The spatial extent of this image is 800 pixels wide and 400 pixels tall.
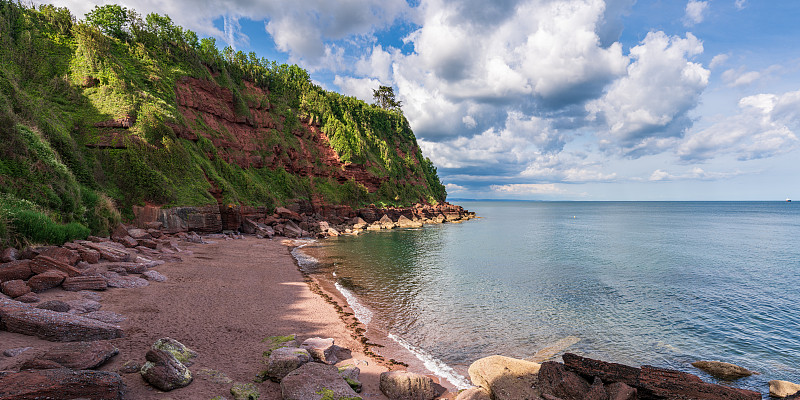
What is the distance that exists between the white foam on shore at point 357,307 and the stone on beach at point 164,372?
24.1 ft

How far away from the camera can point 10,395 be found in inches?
165

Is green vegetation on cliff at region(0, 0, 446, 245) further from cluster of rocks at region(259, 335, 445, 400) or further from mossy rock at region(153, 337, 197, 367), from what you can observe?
cluster of rocks at region(259, 335, 445, 400)

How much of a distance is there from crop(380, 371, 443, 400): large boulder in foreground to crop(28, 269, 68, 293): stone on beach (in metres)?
10.1

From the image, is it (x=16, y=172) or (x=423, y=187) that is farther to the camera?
(x=423, y=187)

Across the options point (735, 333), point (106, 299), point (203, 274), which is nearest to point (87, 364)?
point (106, 299)

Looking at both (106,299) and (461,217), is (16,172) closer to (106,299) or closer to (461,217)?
(106,299)

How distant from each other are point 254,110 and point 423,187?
4715 cm

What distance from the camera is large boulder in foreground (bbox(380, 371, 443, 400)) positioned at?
7.22m

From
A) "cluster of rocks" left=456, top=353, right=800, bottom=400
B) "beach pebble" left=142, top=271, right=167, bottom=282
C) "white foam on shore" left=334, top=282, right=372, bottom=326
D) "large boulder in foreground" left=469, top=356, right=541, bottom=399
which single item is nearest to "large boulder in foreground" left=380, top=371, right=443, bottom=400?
"cluster of rocks" left=456, top=353, right=800, bottom=400

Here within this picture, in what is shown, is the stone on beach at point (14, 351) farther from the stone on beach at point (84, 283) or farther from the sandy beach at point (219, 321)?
the stone on beach at point (84, 283)

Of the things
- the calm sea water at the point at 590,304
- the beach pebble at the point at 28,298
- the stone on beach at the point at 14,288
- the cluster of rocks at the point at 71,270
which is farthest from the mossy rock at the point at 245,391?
the stone on beach at the point at 14,288

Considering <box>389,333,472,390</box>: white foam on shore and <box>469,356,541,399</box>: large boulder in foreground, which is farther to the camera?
<box>389,333,472,390</box>: white foam on shore

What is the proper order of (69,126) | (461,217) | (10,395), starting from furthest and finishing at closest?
(461,217) < (69,126) < (10,395)

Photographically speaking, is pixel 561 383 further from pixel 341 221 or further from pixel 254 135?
pixel 254 135
